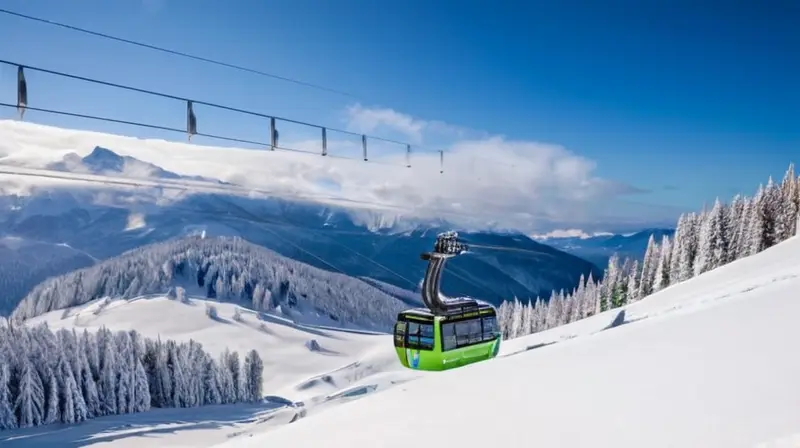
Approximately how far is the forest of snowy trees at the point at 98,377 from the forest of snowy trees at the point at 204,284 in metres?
96.1

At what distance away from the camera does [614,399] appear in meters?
8.92

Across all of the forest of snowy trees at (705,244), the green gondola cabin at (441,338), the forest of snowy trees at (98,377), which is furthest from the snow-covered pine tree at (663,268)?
the forest of snowy trees at (98,377)

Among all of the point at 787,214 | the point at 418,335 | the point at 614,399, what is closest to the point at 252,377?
the point at 418,335

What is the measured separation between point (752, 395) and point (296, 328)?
516 feet

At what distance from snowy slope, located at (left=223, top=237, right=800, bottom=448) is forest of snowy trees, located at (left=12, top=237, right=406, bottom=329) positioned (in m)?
171

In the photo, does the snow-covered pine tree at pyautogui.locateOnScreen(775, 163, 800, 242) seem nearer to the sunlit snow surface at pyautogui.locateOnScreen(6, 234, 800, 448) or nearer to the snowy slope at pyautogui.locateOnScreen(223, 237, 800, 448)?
the sunlit snow surface at pyautogui.locateOnScreen(6, 234, 800, 448)

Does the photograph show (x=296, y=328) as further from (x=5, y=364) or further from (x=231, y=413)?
(x=5, y=364)

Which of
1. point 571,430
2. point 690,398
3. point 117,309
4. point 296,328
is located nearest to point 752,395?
point 690,398

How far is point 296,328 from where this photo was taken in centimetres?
15812

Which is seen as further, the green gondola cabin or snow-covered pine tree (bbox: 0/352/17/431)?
snow-covered pine tree (bbox: 0/352/17/431)

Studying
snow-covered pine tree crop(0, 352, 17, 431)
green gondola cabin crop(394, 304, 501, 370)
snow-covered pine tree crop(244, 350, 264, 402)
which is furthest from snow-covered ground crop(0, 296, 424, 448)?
green gondola cabin crop(394, 304, 501, 370)

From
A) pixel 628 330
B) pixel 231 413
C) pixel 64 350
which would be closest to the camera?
pixel 628 330

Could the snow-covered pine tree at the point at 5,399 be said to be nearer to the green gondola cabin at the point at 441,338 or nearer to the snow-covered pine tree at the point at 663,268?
the green gondola cabin at the point at 441,338

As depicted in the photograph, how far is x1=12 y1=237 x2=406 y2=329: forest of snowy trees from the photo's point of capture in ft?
551
